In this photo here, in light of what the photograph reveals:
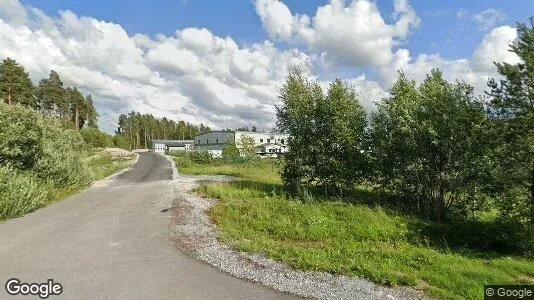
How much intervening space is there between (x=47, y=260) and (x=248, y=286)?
503 cm

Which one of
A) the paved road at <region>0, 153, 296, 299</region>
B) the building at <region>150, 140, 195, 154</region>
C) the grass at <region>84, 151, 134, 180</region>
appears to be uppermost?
the building at <region>150, 140, 195, 154</region>

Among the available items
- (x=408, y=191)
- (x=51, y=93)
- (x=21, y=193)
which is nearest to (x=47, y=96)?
(x=51, y=93)

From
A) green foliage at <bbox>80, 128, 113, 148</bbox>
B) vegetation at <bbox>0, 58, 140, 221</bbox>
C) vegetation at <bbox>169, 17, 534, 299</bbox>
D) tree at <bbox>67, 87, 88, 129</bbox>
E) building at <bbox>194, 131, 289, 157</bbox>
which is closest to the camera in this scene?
vegetation at <bbox>169, 17, 534, 299</bbox>

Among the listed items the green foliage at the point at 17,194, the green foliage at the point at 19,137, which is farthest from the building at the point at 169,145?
the green foliage at the point at 17,194

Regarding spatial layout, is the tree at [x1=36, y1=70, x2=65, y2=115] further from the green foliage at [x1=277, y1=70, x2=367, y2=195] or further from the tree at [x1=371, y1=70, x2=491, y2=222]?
the tree at [x1=371, y1=70, x2=491, y2=222]

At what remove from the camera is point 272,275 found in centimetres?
741

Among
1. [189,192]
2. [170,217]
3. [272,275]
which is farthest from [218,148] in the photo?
[272,275]

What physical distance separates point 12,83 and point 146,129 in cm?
9662

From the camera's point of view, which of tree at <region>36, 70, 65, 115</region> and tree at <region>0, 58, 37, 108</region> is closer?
tree at <region>0, 58, 37, 108</region>

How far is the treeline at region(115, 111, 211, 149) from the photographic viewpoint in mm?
142875

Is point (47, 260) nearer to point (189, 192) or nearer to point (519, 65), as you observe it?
point (189, 192)

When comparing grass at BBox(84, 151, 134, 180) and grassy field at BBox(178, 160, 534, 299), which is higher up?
grass at BBox(84, 151, 134, 180)

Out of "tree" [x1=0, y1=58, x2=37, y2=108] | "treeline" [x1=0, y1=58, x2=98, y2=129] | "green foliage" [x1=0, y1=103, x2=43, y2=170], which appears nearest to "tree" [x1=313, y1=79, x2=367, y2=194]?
"green foliage" [x1=0, y1=103, x2=43, y2=170]

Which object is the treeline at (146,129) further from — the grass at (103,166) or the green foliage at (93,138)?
the grass at (103,166)
